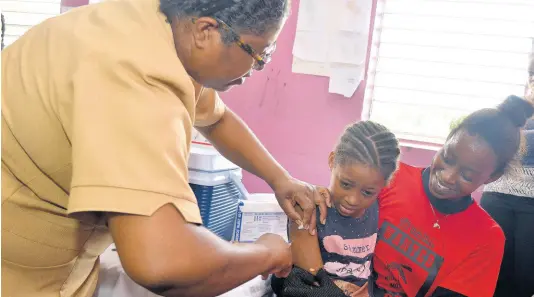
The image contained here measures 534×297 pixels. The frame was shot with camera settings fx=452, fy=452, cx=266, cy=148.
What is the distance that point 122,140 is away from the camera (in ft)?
1.97

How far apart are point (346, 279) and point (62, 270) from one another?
843 mm

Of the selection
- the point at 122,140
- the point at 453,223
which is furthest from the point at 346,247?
the point at 122,140

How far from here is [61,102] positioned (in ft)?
2.15

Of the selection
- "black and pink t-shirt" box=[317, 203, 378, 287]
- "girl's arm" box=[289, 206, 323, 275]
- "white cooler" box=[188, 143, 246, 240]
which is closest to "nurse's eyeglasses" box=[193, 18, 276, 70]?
"girl's arm" box=[289, 206, 323, 275]

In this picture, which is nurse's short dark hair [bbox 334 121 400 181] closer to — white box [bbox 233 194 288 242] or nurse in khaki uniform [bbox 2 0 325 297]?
white box [bbox 233 194 288 242]

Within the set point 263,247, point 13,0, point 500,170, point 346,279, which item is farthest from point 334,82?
point 13,0

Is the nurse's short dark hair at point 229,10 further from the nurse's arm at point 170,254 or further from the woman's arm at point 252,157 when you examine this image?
the woman's arm at point 252,157

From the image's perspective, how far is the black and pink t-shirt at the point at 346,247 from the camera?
1391 millimetres

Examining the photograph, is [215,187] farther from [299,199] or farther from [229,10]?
[229,10]

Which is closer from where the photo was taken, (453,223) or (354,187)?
(354,187)

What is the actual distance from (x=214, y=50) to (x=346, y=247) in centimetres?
86

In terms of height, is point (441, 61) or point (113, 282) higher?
point (441, 61)

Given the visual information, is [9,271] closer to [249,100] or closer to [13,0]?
[249,100]

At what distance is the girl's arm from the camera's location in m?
1.34
